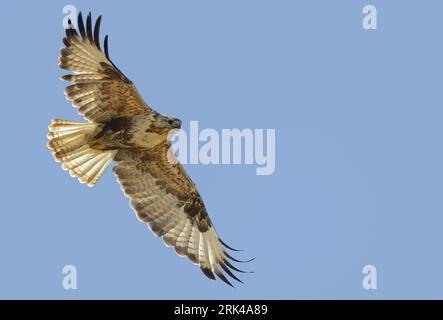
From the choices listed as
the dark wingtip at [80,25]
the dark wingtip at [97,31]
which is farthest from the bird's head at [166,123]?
the dark wingtip at [80,25]

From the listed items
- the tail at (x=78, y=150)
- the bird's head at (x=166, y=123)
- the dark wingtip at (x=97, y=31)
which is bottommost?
the tail at (x=78, y=150)

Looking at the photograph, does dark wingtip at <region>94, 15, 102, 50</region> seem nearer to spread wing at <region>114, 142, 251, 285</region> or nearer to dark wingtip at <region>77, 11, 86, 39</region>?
dark wingtip at <region>77, 11, 86, 39</region>

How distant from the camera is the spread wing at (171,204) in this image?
13.0 m

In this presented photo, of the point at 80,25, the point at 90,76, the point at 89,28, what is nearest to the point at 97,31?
the point at 89,28

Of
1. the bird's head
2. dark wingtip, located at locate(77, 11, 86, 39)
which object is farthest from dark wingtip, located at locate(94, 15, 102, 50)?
the bird's head

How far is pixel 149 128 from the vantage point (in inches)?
480

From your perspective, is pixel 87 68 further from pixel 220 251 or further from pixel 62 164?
pixel 220 251

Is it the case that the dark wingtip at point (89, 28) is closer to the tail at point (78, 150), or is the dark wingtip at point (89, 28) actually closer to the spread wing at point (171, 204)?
the tail at point (78, 150)

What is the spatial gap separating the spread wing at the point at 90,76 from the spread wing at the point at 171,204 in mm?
846

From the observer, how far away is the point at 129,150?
12.8 m

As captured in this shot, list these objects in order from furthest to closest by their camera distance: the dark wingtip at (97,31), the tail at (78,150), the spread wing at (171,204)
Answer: the spread wing at (171,204)
the tail at (78,150)
the dark wingtip at (97,31)

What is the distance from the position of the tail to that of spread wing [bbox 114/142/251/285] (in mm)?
429

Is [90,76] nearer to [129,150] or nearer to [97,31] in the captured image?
A: [97,31]
